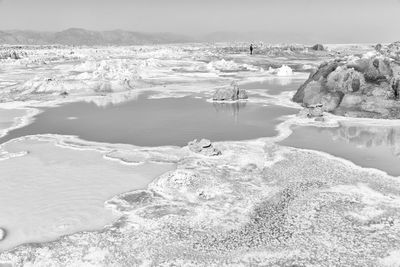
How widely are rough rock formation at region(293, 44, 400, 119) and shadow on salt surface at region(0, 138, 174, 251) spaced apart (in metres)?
17.1

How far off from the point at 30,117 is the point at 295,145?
19.4 metres

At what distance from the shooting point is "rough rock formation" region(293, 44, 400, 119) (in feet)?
94.2

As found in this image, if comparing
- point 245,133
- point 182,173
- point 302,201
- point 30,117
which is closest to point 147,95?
point 30,117

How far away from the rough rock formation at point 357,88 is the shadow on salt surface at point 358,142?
3.46 metres

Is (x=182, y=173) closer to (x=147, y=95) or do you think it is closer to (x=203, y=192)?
(x=203, y=192)

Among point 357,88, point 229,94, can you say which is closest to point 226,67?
point 229,94

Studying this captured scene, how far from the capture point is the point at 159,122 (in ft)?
90.9

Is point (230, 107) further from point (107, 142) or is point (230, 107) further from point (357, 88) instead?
point (107, 142)

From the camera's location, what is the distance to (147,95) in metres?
40.8

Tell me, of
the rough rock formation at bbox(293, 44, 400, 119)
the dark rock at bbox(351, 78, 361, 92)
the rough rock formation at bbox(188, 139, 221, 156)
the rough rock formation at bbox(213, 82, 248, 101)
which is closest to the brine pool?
the rough rock formation at bbox(213, 82, 248, 101)

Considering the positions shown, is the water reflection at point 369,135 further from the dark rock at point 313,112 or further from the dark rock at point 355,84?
the dark rock at point 355,84

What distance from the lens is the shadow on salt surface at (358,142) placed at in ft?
60.7

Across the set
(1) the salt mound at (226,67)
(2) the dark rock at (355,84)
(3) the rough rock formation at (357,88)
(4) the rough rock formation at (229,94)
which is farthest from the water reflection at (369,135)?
(1) the salt mound at (226,67)

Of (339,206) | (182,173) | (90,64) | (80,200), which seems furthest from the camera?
(90,64)
